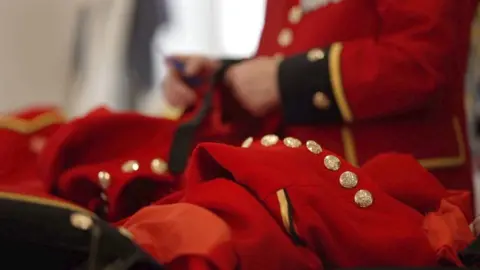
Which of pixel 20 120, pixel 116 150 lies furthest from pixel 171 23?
pixel 116 150

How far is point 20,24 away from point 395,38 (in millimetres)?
1247

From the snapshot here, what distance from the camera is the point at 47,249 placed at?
41 cm

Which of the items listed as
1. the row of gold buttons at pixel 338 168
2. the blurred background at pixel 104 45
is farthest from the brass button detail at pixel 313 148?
the blurred background at pixel 104 45

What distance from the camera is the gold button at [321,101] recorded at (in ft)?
2.21

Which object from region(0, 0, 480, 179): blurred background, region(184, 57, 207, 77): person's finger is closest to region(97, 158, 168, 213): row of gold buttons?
region(184, 57, 207, 77): person's finger

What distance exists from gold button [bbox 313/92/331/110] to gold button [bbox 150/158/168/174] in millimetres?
164

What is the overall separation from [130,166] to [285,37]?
25cm

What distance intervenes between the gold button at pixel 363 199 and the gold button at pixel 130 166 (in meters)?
0.25

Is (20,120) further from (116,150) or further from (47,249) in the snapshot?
(47,249)

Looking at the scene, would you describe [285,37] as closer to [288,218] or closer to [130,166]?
[130,166]

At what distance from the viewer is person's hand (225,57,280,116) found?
71 centimetres

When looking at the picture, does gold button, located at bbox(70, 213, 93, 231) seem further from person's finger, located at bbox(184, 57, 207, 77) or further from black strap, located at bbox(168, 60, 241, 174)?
→ person's finger, located at bbox(184, 57, 207, 77)

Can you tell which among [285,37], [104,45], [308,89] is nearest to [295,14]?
[285,37]

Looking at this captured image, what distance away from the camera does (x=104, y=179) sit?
63 centimetres
